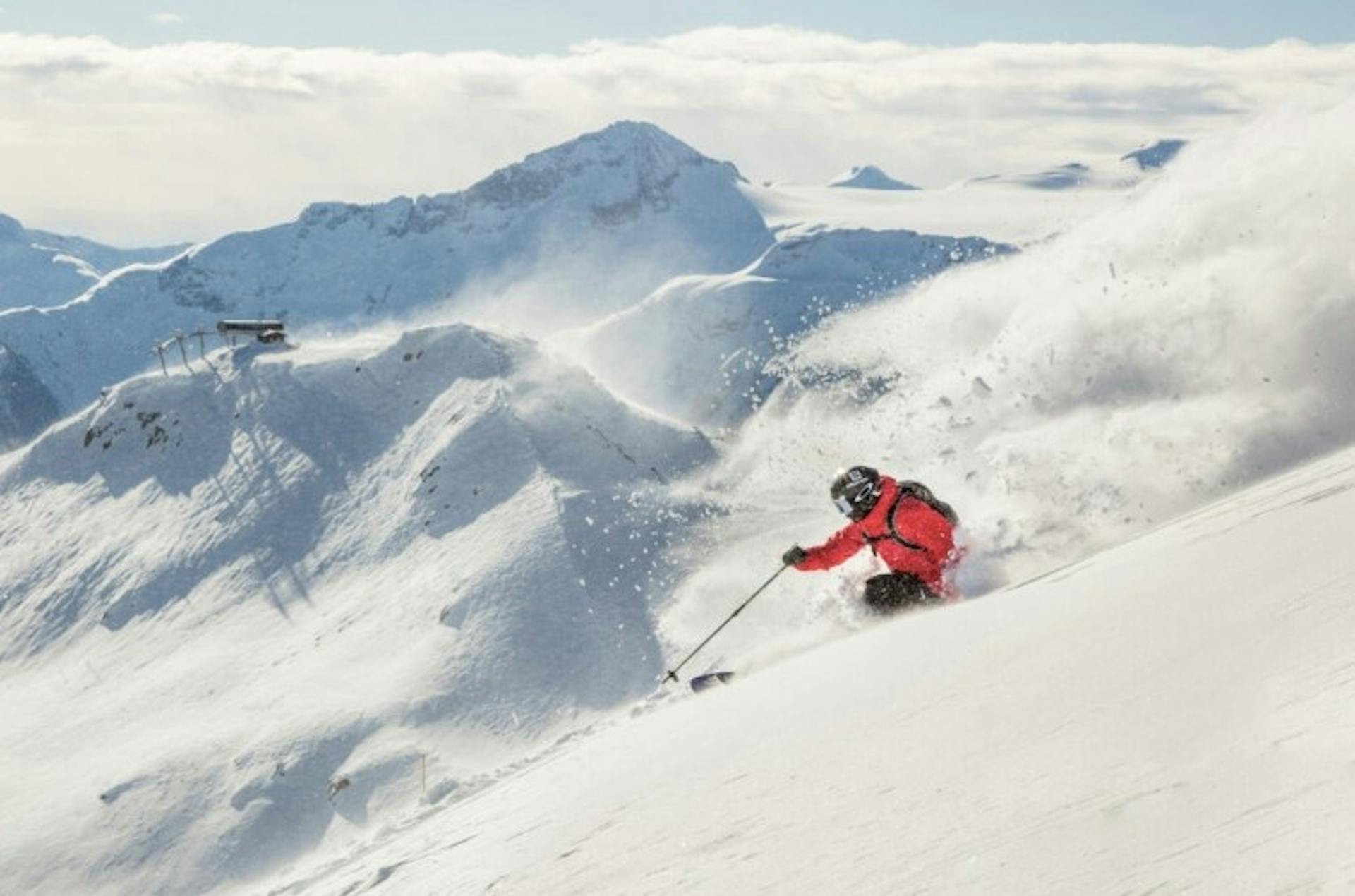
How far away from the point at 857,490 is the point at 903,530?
2.29ft

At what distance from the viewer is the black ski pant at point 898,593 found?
14.5 m

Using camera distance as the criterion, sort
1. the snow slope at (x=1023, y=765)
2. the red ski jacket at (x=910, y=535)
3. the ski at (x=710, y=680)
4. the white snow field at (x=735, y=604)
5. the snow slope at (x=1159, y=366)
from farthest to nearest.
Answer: the snow slope at (x=1159, y=366), the ski at (x=710, y=680), the red ski jacket at (x=910, y=535), the white snow field at (x=735, y=604), the snow slope at (x=1023, y=765)

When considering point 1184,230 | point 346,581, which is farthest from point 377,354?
point 1184,230

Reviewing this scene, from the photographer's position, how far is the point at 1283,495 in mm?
11945

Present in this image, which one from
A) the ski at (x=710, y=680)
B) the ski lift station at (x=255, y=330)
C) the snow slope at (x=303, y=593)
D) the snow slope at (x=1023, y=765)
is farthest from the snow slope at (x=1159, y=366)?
the ski lift station at (x=255, y=330)

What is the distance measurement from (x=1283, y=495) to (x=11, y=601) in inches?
1943

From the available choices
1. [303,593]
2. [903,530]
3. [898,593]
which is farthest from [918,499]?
[303,593]

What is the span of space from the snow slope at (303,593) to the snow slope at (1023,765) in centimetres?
1606

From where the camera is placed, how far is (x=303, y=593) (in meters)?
44.2

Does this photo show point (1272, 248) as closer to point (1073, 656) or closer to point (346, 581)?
point (1073, 656)

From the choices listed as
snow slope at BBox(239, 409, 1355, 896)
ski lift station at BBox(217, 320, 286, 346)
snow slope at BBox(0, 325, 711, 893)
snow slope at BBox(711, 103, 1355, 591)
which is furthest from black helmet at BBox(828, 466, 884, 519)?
ski lift station at BBox(217, 320, 286, 346)

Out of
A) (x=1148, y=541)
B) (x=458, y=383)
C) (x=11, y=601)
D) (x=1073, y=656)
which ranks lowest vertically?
(x=11, y=601)

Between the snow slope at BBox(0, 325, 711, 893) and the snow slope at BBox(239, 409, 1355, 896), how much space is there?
632 inches

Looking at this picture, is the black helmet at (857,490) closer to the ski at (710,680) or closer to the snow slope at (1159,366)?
the snow slope at (1159,366)
